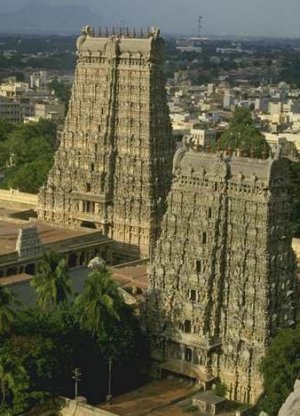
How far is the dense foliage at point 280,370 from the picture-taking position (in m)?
Answer: 48.7

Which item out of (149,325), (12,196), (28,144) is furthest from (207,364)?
(28,144)

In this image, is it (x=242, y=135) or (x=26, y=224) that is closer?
(x=26, y=224)

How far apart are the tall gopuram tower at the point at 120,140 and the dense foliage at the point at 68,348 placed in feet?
58.5

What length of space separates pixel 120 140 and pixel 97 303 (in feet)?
77.5

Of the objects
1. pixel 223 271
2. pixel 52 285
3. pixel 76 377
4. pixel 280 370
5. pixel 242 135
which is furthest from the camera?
pixel 242 135

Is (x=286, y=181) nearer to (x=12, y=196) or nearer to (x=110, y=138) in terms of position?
(x=110, y=138)

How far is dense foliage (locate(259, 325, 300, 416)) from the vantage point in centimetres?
4872

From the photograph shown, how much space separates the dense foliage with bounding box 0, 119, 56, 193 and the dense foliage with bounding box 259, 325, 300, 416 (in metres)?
50.1

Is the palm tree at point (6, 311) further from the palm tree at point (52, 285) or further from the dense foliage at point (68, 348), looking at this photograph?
the palm tree at point (52, 285)

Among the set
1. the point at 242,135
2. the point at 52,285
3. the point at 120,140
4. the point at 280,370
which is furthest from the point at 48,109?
the point at 280,370

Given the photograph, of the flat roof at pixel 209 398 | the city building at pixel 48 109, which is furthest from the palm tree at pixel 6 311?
the city building at pixel 48 109

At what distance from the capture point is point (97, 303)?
52.8 m

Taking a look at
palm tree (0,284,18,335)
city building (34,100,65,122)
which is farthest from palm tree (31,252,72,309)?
city building (34,100,65,122)

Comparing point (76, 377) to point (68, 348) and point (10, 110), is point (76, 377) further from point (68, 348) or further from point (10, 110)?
point (10, 110)
